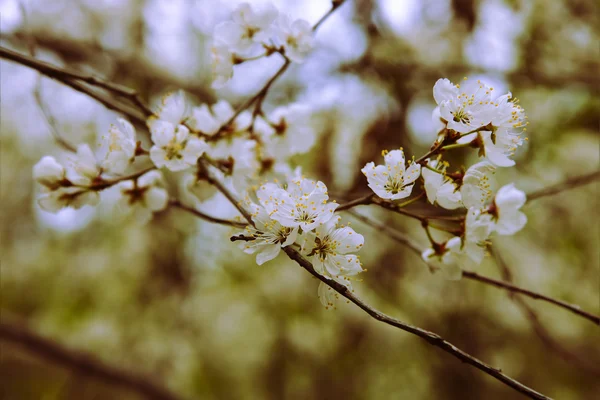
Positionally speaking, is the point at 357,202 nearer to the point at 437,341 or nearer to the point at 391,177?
the point at 391,177

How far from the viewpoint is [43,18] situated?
2373mm

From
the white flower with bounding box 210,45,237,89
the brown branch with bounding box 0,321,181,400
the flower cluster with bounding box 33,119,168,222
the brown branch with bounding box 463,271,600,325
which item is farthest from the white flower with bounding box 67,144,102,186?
the brown branch with bounding box 0,321,181,400

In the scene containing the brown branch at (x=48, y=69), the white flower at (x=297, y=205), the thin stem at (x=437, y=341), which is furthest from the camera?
the brown branch at (x=48, y=69)

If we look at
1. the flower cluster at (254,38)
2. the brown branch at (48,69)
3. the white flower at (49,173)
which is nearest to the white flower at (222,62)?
the flower cluster at (254,38)

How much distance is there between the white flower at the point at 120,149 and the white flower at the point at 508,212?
602 millimetres

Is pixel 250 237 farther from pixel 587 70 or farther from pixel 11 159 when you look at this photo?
pixel 11 159

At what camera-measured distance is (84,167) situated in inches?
28.2

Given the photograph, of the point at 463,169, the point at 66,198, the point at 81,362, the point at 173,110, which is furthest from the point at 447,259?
the point at 81,362

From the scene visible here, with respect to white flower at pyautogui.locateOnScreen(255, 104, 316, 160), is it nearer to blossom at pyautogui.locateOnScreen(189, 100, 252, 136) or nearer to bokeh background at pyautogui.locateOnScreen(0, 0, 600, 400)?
blossom at pyautogui.locateOnScreen(189, 100, 252, 136)

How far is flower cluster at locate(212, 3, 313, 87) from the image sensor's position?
818 millimetres

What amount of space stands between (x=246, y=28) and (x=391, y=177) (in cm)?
45

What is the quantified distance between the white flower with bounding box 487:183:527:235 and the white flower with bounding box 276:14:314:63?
0.43 m

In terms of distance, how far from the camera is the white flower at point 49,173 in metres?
0.73

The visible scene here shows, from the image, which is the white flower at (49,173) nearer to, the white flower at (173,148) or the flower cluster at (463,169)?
the white flower at (173,148)
